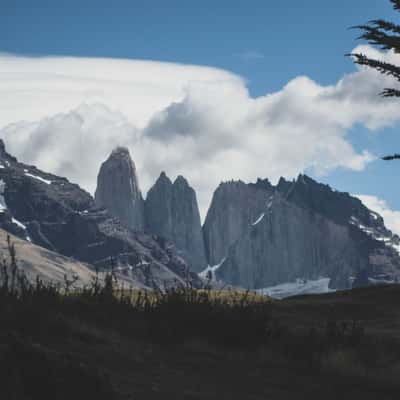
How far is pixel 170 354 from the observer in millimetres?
13109

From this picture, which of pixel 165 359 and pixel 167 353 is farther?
pixel 167 353

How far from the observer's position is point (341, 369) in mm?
12672

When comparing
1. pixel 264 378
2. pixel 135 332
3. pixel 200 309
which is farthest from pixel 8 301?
pixel 264 378

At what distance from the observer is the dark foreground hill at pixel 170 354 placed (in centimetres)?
783

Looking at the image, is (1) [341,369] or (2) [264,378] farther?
(1) [341,369]

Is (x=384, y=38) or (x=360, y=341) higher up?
(x=384, y=38)

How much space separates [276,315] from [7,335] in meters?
16.0

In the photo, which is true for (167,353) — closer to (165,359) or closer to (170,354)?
(170,354)

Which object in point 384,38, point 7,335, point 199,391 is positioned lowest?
point 199,391

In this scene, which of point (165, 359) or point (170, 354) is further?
point (170, 354)

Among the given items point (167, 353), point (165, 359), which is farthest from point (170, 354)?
point (165, 359)

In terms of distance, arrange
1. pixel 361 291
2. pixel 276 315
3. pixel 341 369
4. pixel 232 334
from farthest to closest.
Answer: pixel 361 291
pixel 276 315
pixel 232 334
pixel 341 369

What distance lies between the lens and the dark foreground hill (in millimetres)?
7832

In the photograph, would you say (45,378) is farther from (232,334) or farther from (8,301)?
(232,334)
